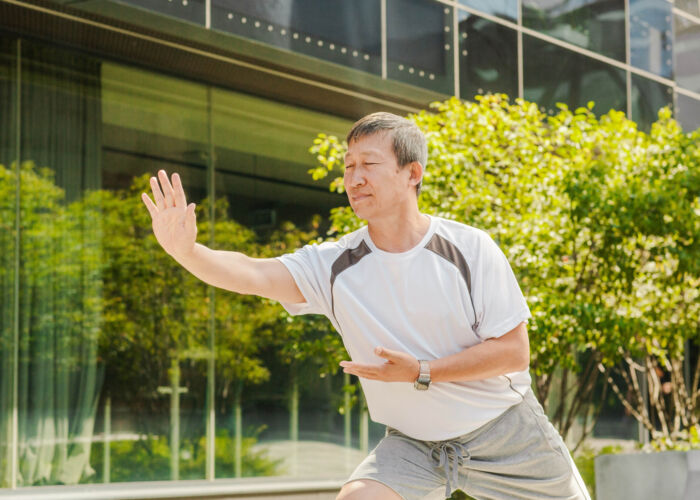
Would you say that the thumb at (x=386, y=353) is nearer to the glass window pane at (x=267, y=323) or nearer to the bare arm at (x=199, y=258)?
the bare arm at (x=199, y=258)

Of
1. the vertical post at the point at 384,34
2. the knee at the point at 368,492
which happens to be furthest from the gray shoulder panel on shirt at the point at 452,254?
the vertical post at the point at 384,34

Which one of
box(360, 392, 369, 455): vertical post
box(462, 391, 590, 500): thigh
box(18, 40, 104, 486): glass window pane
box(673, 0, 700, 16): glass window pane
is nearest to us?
box(462, 391, 590, 500): thigh

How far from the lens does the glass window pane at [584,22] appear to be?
11797 millimetres

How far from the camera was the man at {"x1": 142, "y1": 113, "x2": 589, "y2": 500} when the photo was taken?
10.7 feet

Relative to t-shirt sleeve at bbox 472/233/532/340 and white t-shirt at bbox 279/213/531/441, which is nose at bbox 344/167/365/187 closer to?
white t-shirt at bbox 279/213/531/441

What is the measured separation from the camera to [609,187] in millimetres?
8070

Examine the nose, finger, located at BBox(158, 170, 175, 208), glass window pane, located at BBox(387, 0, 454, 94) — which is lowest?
finger, located at BBox(158, 170, 175, 208)

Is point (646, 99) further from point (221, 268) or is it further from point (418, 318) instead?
point (221, 268)

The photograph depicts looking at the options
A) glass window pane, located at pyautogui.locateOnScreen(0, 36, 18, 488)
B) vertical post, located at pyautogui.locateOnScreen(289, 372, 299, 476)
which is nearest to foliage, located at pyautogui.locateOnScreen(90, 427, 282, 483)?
vertical post, located at pyautogui.locateOnScreen(289, 372, 299, 476)

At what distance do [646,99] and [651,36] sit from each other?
0.98 meters

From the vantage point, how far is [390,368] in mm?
2992

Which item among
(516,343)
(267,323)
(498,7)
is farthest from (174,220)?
(498,7)

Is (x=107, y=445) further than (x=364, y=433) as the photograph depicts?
No

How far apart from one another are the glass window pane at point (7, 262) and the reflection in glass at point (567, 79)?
6.00 m
